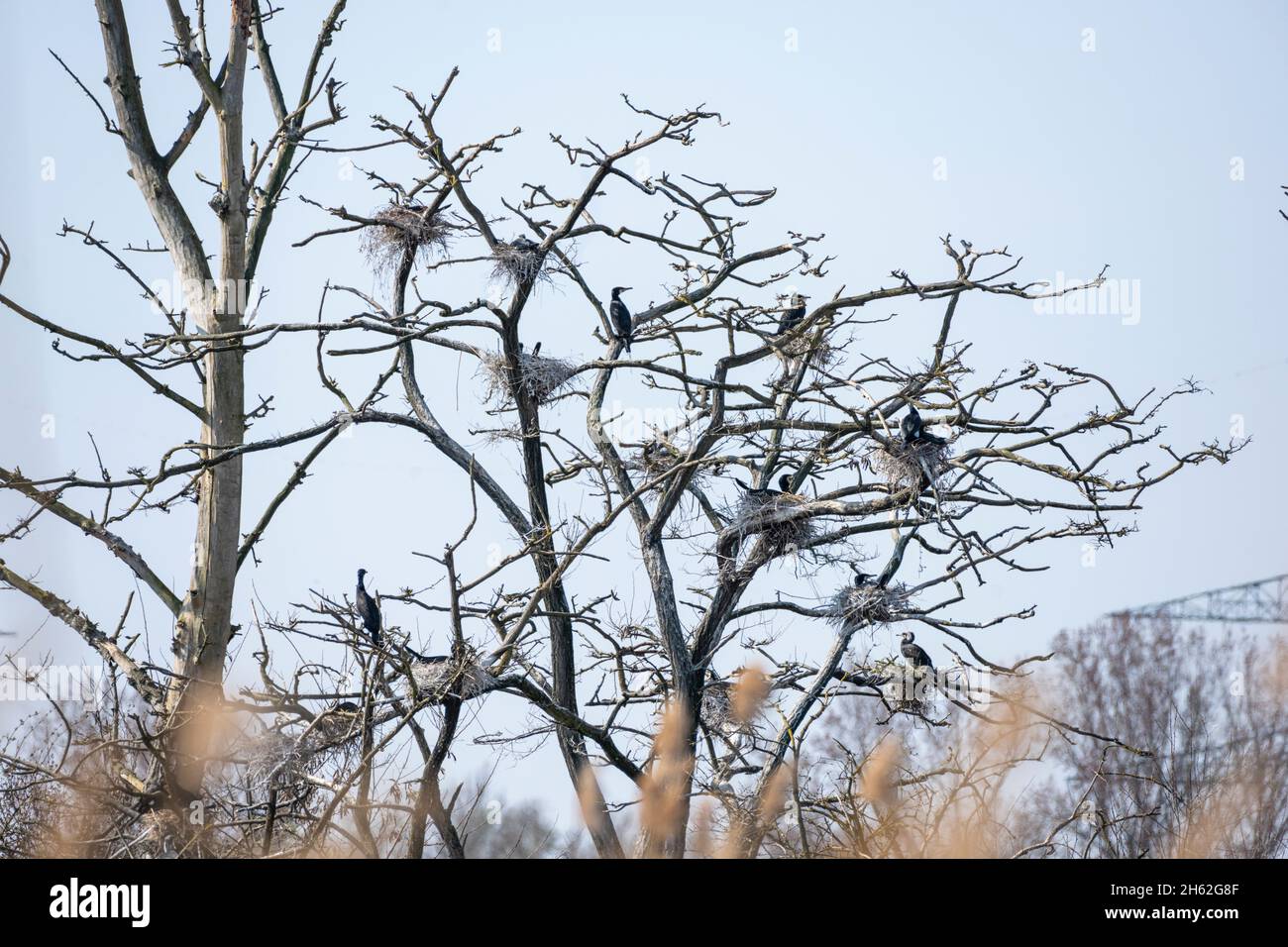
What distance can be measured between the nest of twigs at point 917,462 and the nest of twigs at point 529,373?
2.33 m

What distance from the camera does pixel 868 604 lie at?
9125 mm

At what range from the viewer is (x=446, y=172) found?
9.41 meters

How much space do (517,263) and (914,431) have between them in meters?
3.00

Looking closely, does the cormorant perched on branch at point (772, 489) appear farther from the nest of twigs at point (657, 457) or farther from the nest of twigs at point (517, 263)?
the nest of twigs at point (517, 263)

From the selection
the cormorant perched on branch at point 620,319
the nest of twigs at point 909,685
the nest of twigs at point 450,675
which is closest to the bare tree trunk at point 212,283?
the nest of twigs at point 450,675

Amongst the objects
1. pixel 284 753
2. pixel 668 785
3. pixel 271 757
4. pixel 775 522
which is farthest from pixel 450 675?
pixel 775 522

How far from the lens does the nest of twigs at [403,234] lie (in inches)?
378

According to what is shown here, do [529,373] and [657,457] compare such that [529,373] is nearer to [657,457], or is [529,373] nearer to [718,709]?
[657,457]

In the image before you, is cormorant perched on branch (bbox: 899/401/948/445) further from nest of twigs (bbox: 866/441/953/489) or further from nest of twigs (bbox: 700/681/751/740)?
nest of twigs (bbox: 700/681/751/740)

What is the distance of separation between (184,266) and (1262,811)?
1526cm
